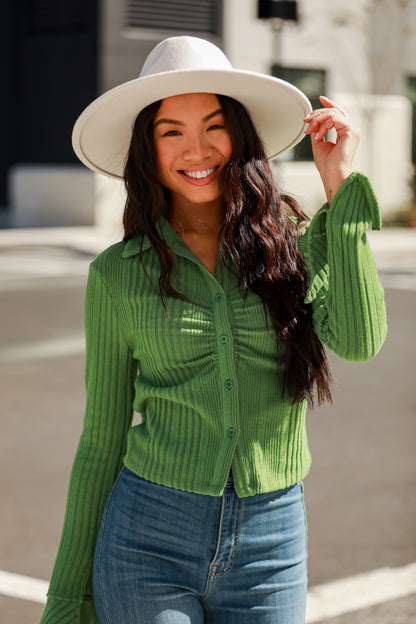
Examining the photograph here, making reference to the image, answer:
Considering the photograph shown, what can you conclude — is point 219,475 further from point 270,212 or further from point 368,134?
point 368,134

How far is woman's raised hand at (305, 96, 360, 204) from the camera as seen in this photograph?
91.0 inches

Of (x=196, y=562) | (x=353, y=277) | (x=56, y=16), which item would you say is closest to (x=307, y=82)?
(x=56, y=16)

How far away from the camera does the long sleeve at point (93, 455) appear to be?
96.1 inches

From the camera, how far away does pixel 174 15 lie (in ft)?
75.8

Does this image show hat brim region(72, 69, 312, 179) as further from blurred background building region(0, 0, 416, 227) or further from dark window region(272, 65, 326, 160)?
dark window region(272, 65, 326, 160)

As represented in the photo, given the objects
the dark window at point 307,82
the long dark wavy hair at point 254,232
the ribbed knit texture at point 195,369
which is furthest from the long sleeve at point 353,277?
the dark window at point 307,82

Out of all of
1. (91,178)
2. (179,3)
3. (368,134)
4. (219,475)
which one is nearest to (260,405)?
(219,475)

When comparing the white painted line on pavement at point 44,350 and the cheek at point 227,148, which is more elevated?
the cheek at point 227,148

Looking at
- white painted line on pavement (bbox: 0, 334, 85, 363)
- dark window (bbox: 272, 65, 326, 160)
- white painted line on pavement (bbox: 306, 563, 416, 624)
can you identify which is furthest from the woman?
dark window (bbox: 272, 65, 326, 160)

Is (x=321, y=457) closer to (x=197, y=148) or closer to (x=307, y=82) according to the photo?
(x=197, y=148)

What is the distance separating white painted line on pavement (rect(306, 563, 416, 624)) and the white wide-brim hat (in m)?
2.09

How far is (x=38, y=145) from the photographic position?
2442 centimetres

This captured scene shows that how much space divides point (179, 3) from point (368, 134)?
20.1ft

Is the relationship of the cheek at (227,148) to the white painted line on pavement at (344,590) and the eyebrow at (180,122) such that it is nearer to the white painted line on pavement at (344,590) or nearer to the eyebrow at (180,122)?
the eyebrow at (180,122)
